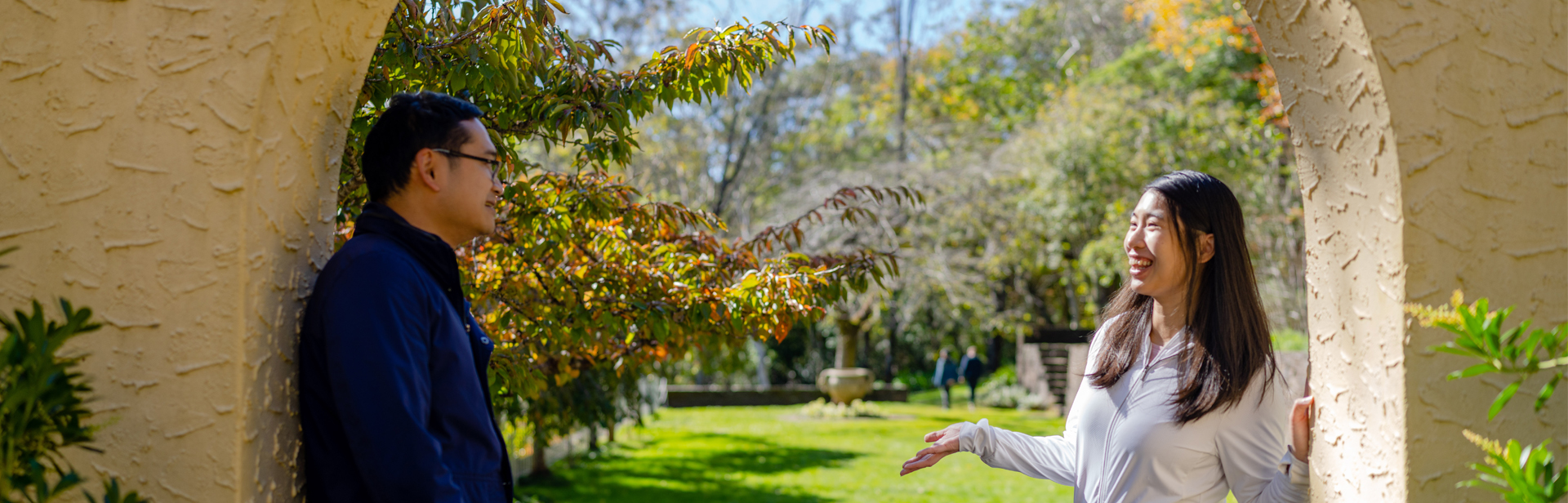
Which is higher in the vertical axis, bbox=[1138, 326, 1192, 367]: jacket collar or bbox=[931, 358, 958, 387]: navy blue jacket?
bbox=[1138, 326, 1192, 367]: jacket collar

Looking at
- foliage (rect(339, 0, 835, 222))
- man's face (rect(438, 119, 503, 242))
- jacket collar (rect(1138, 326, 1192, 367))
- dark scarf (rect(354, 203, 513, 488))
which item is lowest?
jacket collar (rect(1138, 326, 1192, 367))

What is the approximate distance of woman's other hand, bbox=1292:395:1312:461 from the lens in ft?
6.28

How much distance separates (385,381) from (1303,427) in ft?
5.50

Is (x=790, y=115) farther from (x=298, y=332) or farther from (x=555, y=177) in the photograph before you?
(x=298, y=332)

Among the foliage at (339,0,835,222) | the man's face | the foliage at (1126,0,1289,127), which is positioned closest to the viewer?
the man's face

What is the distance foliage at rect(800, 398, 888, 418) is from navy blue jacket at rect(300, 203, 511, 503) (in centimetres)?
1565

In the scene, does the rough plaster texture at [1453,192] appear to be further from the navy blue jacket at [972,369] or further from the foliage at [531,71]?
the navy blue jacket at [972,369]

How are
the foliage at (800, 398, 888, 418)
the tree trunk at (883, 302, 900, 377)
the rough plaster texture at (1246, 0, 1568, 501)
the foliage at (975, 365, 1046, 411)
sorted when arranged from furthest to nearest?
the foliage at (975, 365, 1046, 411) < the tree trunk at (883, 302, 900, 377) < the foliage at (800, 398, 888, 418) < the rough plaster texture at (1246, 0, 1568, 501)

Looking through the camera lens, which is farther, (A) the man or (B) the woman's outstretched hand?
(B) the woman's outstretched hand

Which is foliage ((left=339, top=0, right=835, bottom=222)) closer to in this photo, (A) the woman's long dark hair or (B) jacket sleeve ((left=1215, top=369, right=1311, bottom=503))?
(A) the woman's long dark hair

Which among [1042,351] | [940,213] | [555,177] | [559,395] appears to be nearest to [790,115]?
[940,213]

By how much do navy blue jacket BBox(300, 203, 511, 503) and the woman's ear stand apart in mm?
1703

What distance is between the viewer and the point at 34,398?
1.21 metres

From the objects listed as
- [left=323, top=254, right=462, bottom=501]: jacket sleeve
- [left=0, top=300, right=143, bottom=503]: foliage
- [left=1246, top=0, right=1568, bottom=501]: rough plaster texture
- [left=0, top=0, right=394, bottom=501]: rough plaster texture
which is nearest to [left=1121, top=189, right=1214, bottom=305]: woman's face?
[left=1246, top=0, right=1568, bottom=501]: rough plaster texture
